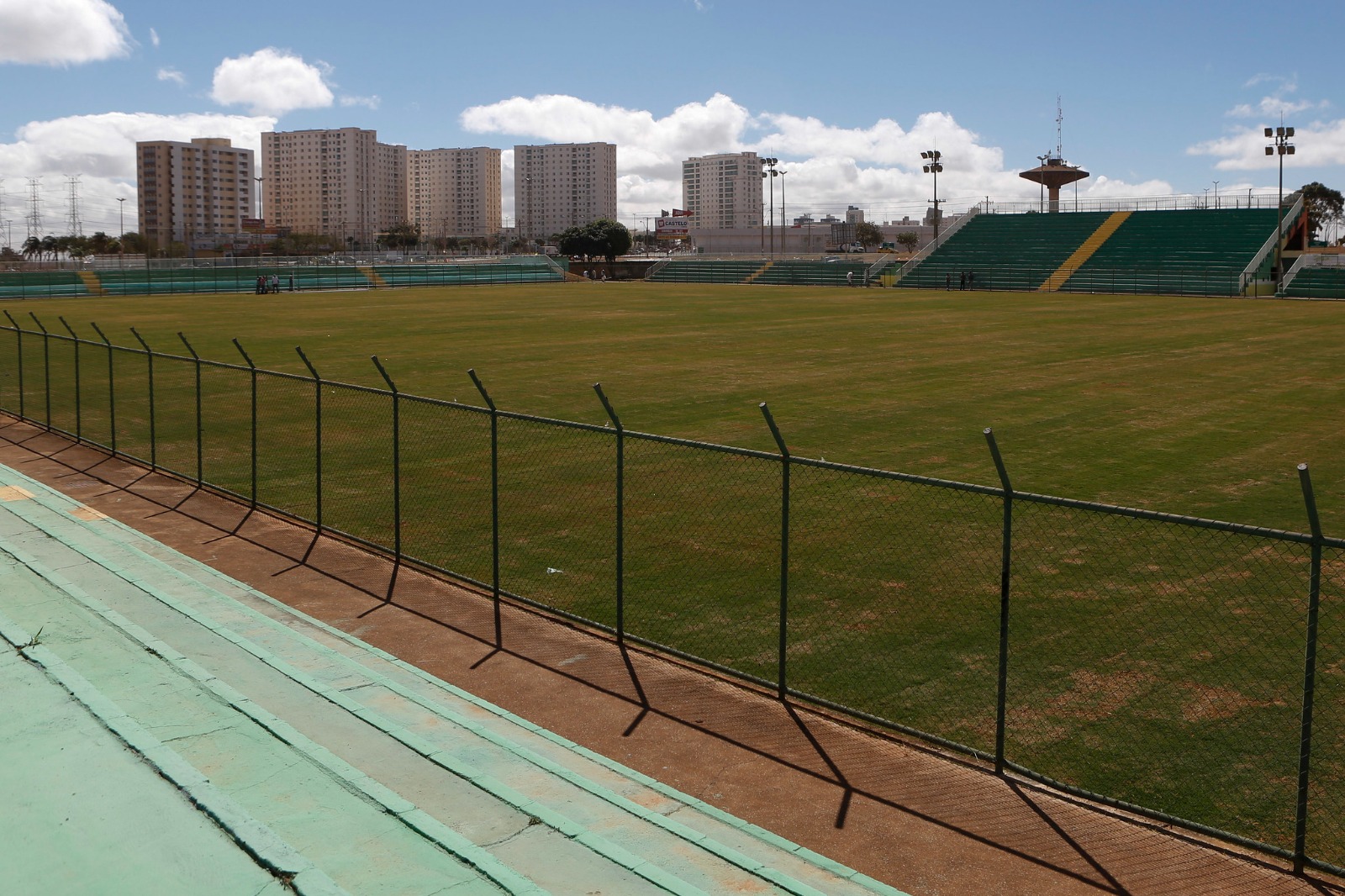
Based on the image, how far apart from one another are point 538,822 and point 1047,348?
33185 millimetres

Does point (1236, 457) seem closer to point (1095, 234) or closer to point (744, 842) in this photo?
point (744, 842)

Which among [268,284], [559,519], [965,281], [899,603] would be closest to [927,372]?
[559,519]

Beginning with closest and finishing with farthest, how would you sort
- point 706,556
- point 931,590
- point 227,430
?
point 931,590 → point 706,556 → point 227,430

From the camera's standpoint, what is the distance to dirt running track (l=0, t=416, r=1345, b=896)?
6.96 m

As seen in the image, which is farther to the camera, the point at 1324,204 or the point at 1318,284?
the point at 1324,204

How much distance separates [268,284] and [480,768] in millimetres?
77065

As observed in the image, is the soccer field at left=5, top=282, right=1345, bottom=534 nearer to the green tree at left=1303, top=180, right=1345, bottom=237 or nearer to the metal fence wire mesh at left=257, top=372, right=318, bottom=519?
the metal fence wire mesh at left=257, top=372, right=318, bottom=519

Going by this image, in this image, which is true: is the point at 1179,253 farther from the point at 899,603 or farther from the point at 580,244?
the point at 899,603

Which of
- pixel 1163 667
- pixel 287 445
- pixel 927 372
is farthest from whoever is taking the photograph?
pixel 927 372

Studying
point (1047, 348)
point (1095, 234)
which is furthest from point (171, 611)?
point (1095, 234)

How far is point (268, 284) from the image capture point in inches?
3118

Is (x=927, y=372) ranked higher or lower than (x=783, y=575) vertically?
higher

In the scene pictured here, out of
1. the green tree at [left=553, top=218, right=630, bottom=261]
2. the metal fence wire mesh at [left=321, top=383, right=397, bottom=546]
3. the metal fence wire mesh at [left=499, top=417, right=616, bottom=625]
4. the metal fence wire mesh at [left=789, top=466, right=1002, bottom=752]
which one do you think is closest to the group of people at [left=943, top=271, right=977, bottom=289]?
the metal fence wire mesh at [left=321, top=383, right=397, bottom=546]

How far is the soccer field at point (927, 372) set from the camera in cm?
1909
